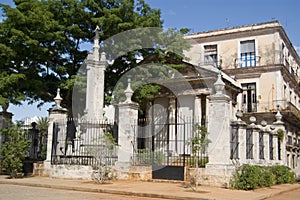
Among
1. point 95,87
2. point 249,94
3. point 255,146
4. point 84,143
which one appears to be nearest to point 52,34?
point 95,87

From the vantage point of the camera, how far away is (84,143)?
1573cm

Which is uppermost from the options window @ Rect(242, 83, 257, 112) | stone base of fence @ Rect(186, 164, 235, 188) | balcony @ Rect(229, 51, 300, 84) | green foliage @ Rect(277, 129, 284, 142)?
balcony @ Rect(229, 51, 300, 84)

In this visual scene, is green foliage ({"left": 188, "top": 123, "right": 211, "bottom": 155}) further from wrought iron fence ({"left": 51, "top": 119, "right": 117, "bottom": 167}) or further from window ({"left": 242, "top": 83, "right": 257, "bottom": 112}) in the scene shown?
window ({"left": 242, "top": 83, "right": 257, "bottom": 112})

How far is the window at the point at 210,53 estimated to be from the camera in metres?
31.9

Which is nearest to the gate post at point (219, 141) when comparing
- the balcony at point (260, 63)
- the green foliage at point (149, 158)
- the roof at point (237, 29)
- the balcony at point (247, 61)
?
the green foliage at point (149, 158)

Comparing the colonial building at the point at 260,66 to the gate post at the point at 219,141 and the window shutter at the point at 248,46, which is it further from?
the gate post at the point at 219,141

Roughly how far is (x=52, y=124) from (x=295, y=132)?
18914mm

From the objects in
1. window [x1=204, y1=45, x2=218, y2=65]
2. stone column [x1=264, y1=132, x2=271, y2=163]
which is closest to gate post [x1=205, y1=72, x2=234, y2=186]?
stone column [x1=264, y1=132, x2=271, y2=163]

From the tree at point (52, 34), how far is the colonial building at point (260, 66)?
10363 millimetres

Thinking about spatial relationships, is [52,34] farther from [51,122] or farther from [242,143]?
[242,143]

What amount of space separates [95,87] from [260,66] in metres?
16.2

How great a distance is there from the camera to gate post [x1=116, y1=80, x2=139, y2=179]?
48.9 feet

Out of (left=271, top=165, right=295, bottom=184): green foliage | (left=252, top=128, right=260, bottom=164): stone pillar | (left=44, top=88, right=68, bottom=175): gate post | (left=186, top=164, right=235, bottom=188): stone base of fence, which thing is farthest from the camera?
(left=271, top=165, right=295, bottom=184): green foliage

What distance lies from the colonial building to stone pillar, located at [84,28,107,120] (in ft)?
41.6
